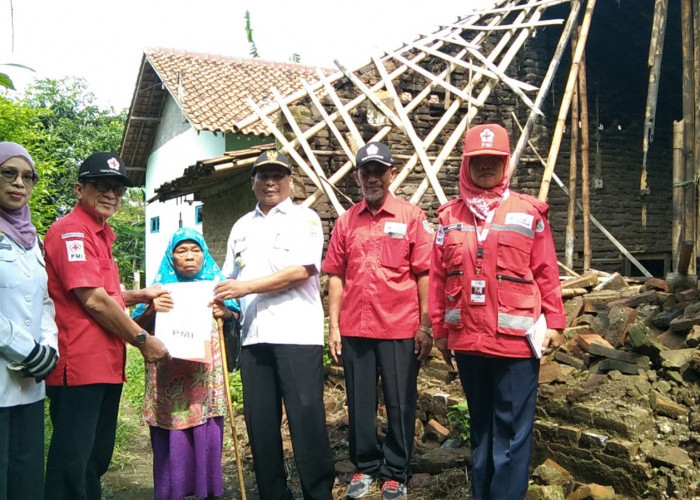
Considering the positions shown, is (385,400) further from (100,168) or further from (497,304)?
(100,168)

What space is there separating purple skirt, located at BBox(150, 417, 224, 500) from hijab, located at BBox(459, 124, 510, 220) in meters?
1.81

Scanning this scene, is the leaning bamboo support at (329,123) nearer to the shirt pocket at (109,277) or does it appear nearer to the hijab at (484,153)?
the hijab at (484,153)

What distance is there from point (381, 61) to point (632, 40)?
4109mm

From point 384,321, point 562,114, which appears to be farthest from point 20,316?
point 562,114

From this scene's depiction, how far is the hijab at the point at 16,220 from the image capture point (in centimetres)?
242

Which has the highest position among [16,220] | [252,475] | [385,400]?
[16,220]

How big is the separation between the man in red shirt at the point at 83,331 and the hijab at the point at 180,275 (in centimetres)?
38

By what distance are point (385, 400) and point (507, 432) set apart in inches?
34.9

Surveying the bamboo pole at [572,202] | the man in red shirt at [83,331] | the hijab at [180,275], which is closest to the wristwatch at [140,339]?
the man in red shirt at [83,331]

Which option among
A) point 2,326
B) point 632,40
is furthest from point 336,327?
point 632,40

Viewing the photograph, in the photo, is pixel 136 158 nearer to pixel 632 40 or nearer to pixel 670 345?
pixel 632 40

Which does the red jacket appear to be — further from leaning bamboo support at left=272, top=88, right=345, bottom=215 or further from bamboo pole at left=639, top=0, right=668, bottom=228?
leaning bamboo support at left=272, top=88, right=345, bottom=215

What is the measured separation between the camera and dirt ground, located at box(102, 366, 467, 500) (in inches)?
139

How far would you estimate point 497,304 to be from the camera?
272cm
